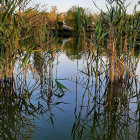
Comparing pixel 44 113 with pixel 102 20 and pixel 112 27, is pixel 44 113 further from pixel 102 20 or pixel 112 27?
pixel 102 20

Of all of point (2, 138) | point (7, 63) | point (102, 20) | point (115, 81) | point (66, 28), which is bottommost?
point (2, 138)

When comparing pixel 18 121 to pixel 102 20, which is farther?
pixel 102 20

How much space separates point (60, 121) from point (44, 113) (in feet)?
0.89

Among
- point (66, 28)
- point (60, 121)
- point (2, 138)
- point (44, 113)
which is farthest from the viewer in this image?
point (66, 28)

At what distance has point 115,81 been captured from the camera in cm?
320

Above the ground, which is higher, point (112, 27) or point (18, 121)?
point (112, 27)

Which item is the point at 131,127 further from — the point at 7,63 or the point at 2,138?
the point at 7,63

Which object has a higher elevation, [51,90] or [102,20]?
[102,20]

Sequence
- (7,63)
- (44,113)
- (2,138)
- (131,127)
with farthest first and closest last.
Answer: (7,63) < (44,113) < (131,127) < (2,138)

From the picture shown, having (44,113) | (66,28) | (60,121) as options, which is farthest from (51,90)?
(66,28)

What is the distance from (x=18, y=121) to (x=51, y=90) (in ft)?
3.71

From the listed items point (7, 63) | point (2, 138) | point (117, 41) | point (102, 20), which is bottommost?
point (2, 138)

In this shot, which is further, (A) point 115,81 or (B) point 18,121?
(A) point 115,81

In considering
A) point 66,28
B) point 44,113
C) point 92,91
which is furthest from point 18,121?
point 66,28
